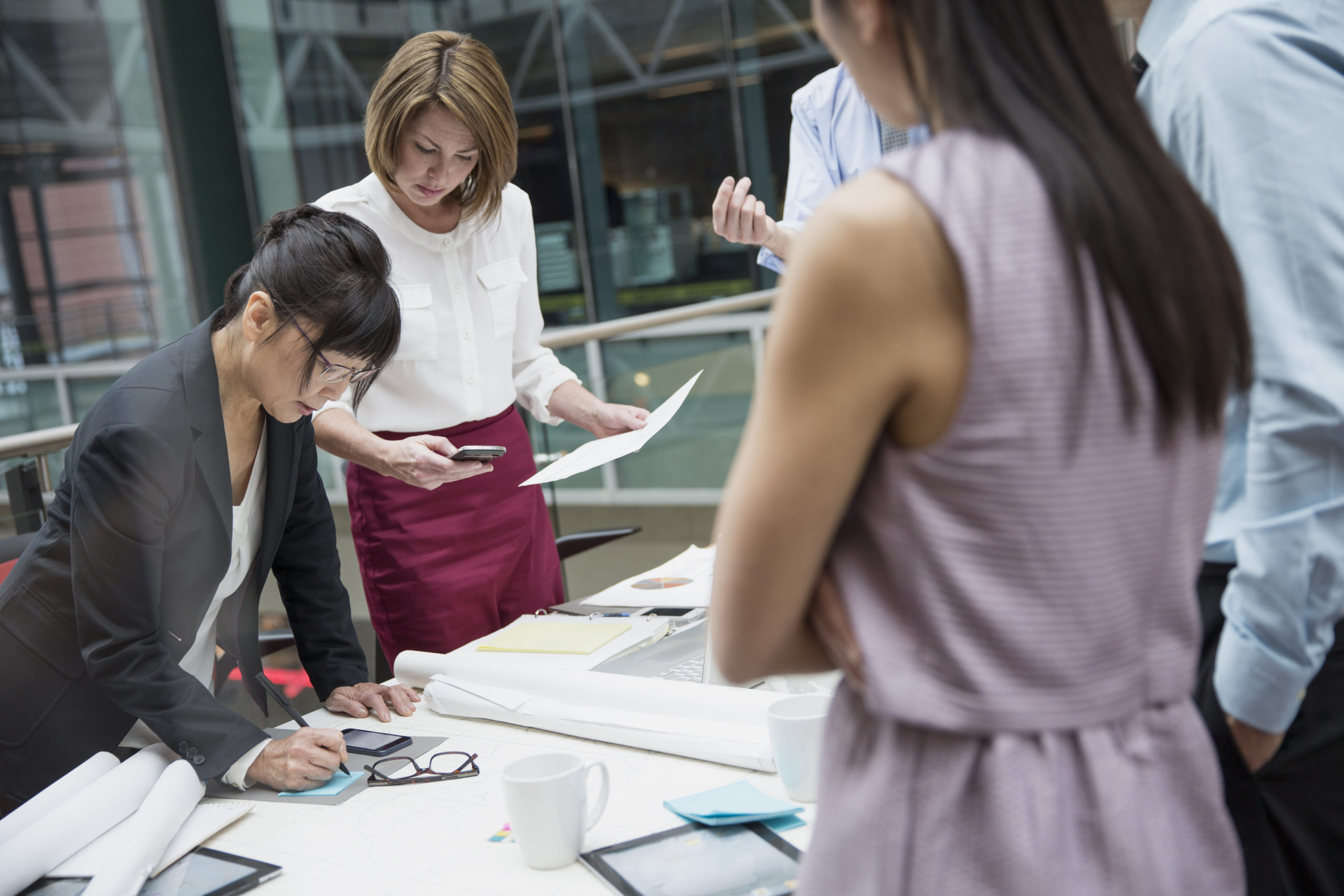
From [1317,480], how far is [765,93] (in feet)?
20.0

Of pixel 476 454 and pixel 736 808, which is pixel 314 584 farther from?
pixel 736 808

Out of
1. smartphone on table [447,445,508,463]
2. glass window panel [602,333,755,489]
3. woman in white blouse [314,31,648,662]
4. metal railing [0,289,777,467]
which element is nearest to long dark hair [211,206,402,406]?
smartphone on table [447,445,508,463]

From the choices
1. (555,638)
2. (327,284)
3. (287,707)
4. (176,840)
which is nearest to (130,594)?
(287,707)

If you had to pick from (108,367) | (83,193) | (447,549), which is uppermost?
(83,193)

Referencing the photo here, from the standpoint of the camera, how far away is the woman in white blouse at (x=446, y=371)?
1.87 m

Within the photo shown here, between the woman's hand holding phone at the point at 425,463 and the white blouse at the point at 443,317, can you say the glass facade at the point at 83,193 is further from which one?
the woman's hand holding phone at the point at 425,463

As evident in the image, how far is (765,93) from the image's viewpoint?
656 cm

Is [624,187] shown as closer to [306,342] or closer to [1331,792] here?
[306,342]

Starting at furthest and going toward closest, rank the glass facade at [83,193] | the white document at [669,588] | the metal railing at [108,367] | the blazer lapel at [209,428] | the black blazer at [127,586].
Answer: the glass facade at [83,193], the metal railing at [108,367], the white document at [669,588], the blazer lapel at [209,428], the black blazer at [127,586]

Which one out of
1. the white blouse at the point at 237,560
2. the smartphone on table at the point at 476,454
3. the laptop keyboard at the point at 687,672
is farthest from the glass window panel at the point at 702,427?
the laptop keyboard at the point at 687,672

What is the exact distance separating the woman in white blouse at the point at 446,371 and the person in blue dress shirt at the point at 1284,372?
4.07 ft

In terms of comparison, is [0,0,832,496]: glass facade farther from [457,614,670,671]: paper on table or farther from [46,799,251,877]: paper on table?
[46,799,251,877]: paper on table

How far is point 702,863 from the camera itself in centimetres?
98

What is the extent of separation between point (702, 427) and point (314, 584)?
Answer: 10.7ft
